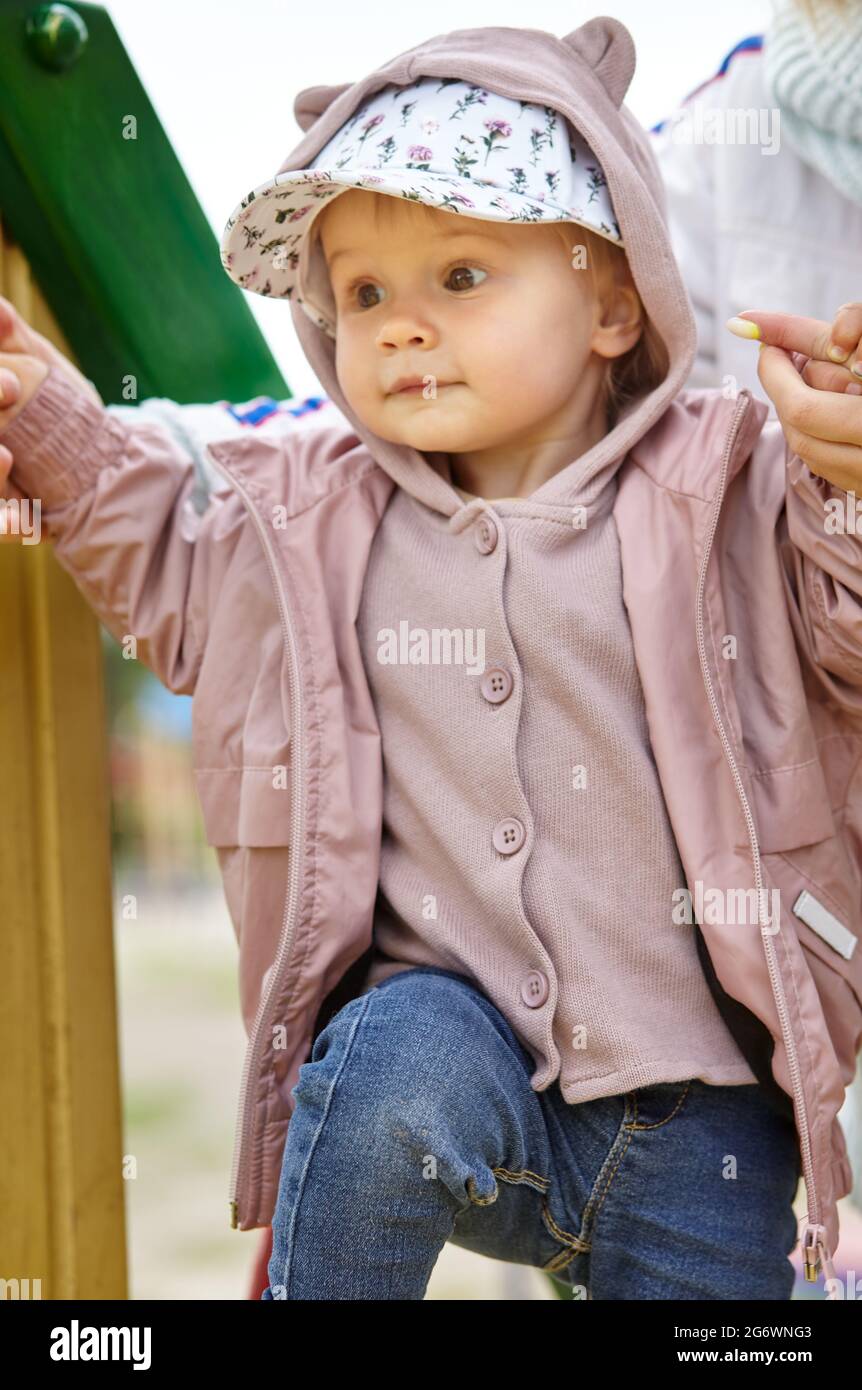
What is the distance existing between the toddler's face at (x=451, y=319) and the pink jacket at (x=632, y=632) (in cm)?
8

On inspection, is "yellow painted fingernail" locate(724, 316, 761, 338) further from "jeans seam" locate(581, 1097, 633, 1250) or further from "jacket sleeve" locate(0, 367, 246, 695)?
"jeans seam" locate(581, 1097, 633, 1250)

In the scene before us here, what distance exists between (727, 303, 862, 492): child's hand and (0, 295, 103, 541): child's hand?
661mm

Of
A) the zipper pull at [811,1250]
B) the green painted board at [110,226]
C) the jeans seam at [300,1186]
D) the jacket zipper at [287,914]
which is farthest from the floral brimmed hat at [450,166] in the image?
the zipper pull at [811,1250]

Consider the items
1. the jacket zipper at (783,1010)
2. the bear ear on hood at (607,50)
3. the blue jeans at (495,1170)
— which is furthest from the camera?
the bear ear on hood at (607,50)

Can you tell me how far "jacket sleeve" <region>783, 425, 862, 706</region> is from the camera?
1.34 m

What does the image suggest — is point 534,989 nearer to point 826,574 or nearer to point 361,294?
point 826,574

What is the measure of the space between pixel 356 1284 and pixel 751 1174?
0.40 metres

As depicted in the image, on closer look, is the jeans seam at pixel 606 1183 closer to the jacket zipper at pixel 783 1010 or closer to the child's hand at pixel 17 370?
the jacket zipper at pixel 783 1010

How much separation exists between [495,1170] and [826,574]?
1.91ft

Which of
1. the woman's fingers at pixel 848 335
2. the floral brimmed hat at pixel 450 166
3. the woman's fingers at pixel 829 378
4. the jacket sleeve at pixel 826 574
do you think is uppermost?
the floral brimmed hat at pixel 450 166

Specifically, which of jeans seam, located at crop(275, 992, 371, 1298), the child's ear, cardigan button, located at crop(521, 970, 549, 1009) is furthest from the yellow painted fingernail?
jeans seam, located at crop(275, 992, 371, 1298)

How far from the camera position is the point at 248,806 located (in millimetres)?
1491

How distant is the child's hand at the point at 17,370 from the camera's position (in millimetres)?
1506
